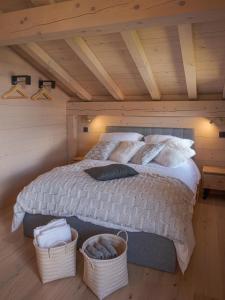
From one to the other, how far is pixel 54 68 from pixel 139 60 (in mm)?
1298

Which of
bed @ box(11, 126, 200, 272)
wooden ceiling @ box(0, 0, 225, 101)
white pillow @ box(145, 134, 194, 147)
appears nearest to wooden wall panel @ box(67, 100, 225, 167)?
wooden ceiling @ box(0, 0, 225, 101)

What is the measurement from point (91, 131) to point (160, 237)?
2.87 m

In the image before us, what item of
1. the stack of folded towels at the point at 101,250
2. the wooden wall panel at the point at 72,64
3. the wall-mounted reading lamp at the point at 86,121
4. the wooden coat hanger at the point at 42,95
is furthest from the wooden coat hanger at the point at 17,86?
the stack of folded towels at the point at 101,250

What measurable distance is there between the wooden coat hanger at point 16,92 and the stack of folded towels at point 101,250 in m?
2.24

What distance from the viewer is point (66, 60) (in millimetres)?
3602

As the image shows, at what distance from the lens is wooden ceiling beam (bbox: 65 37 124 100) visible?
296 cm

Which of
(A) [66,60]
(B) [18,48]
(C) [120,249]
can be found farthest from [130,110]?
(C) [120,249]

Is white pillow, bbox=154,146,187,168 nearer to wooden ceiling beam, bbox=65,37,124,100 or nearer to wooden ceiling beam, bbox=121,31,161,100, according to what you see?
wooden ceiling beam, bbox=121,31,161,100

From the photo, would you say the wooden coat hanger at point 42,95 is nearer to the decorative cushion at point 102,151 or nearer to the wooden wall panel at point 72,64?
the wooden wall panel at point 72,64

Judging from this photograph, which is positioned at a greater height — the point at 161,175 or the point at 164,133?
the point at 164,133

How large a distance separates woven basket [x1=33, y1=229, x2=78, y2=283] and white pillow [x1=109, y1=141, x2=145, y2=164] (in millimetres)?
1552

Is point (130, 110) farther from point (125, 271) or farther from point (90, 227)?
point (125, 271)

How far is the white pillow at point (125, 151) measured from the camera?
136 inches

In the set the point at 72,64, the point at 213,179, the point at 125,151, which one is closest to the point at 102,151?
the point at 125,151
